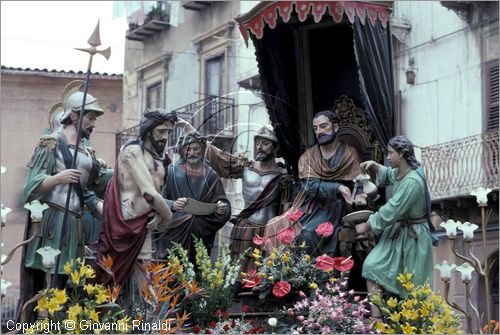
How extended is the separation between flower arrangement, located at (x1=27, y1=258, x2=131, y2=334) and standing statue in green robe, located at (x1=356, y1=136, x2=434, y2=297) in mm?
2364

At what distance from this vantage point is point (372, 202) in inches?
488

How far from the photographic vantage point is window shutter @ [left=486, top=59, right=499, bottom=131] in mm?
24078

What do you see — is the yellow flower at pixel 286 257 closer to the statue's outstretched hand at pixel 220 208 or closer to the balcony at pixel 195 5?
the statue's outstretched hand at pixel 220 208

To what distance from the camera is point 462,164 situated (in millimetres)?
24609

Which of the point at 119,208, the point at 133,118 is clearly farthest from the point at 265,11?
the point at 133,118

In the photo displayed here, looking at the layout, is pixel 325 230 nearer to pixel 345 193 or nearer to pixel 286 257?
pixel 345 193

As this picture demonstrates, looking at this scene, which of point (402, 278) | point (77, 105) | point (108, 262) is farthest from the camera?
point (77, 105)

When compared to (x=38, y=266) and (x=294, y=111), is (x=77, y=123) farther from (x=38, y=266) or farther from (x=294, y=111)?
(x=294, y=111)

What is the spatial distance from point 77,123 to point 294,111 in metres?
3.03

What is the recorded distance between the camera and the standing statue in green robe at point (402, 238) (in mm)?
11297

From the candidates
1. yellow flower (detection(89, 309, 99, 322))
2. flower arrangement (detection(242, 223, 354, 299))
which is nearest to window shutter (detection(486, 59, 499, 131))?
flower arrangement (detection(242, 223, 354, 299))

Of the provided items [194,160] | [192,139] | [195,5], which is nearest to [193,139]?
[192,139]

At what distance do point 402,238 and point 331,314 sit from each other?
1.34 metres

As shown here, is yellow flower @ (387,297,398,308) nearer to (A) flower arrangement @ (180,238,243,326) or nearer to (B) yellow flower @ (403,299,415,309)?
(B) yellow flower @ (403,299,415,309)
